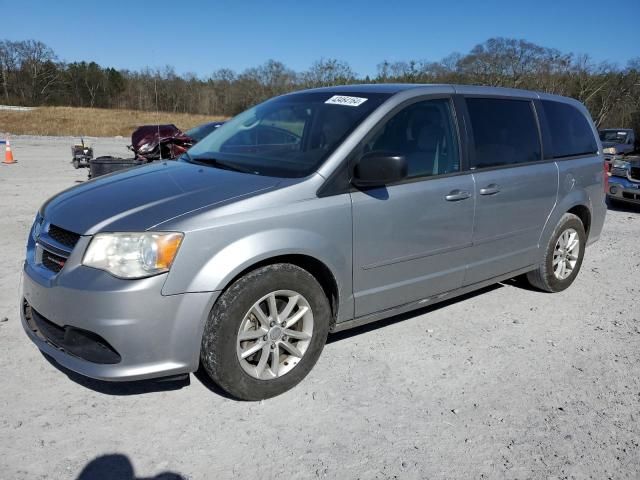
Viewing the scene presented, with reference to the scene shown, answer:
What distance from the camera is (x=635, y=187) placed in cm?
999

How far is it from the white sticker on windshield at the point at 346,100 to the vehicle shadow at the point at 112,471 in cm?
253

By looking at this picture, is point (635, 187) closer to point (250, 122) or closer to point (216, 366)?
point (250, 122)

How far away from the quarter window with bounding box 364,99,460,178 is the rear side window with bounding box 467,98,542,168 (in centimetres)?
25

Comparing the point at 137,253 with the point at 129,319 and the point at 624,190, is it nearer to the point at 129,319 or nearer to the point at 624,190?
the point at 129,319

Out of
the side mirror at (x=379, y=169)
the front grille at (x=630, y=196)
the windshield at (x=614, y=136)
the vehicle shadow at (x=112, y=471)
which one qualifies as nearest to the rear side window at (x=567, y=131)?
the side mirror at (x=379, y=169)

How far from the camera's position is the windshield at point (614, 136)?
18141 mm

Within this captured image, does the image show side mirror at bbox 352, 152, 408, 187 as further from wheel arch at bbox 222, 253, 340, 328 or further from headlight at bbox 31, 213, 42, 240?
headlight at bbox 31, 213, 42, 240

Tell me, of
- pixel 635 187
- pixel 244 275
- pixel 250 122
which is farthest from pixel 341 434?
pixel 635 187

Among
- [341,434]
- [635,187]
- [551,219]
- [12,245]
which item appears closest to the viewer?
[341,434]

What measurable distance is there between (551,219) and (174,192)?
3424 mm

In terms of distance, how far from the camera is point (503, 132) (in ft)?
13.9

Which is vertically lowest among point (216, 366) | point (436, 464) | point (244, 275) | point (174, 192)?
point (436, 464)

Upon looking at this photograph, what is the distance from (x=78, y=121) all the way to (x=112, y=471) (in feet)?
135

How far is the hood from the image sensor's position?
8.94 ft
